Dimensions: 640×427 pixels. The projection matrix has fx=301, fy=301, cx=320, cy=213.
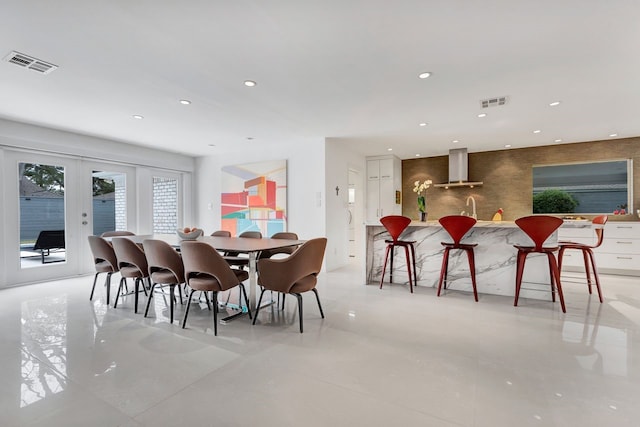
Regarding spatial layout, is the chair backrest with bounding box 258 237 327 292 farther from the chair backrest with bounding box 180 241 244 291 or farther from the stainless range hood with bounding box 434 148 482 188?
the stainless range hood with bounding box 434 148 482 188

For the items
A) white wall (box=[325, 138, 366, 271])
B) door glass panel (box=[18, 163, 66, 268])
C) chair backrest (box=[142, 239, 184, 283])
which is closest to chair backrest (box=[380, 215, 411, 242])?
white wall (box=[325, 138, 366, 271])

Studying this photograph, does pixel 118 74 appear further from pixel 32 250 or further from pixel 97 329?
pixel 32 250

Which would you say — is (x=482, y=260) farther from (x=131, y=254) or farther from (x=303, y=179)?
(x=131, y=254)

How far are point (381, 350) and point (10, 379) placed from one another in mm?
2551

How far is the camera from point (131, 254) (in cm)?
318

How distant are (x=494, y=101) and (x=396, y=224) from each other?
191 cm

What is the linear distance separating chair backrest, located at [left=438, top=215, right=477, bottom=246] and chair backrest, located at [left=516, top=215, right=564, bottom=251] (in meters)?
0.51

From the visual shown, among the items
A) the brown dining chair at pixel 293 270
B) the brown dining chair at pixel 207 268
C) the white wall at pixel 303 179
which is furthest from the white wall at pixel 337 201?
the brown dining chair at pixel 207 268

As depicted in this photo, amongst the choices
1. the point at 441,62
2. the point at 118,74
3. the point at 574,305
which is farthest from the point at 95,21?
the point at 574,305

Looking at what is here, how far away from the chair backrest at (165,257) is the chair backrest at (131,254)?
1.04 feet

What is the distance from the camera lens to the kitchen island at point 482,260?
12.3ft

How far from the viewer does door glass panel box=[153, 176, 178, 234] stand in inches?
263

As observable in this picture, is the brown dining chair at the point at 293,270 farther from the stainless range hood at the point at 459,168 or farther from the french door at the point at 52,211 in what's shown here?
the stainless range hood at the point at 459,168

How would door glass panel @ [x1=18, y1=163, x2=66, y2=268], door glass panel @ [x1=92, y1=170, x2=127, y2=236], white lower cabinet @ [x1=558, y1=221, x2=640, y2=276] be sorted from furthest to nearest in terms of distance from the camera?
door glass panel @ [x1=92, y1=170, x2=127, y2=236]
white lower cabinet @ [x1=558, y1=221, x2=640, y2=276]
door glass panel @ [x1=18, y1=163, x2=66, y2=268]
